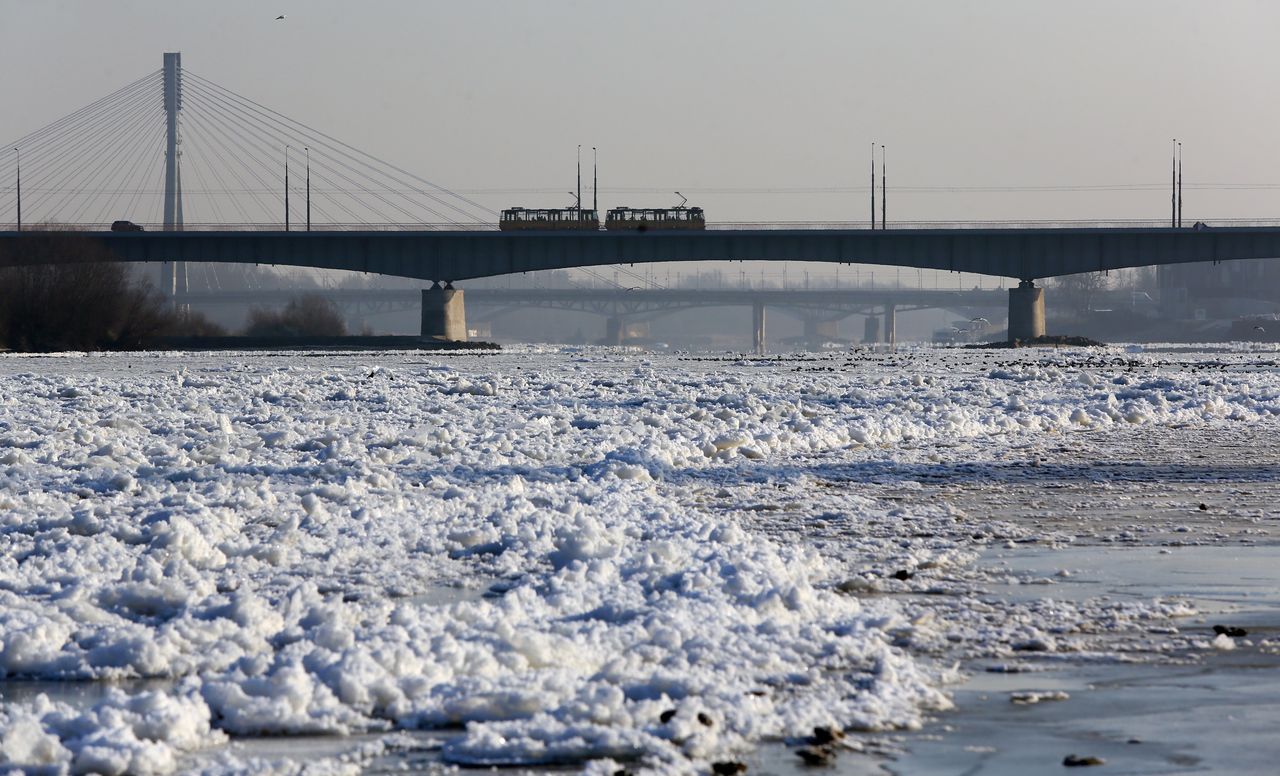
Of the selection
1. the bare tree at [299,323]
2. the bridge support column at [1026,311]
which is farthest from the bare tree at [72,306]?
the bridge support column at [1026,311]

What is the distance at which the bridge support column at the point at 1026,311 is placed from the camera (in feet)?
293

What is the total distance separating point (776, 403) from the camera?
2483cm

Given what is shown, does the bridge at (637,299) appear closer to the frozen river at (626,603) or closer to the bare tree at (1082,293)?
the bare tree at (1082,293)

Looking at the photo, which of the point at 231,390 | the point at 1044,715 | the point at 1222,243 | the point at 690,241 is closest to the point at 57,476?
the point at 1044,715

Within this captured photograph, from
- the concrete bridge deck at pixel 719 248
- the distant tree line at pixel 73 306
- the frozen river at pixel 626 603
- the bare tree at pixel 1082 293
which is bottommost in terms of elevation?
the frozen river at pixel 626 603

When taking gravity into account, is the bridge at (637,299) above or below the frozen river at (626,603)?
above

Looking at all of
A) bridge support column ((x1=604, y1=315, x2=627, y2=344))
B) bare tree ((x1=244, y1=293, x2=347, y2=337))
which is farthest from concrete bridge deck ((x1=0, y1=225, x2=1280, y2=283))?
bridge support column ((x1=604, y1=315, x2=627, y2=344))

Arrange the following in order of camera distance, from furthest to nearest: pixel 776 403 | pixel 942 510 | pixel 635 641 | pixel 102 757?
pixel 776 403 < pixel 942 510 < pixel 635 641 < pixel 102 757

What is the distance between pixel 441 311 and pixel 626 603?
270 ft

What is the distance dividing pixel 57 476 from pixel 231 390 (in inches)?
607

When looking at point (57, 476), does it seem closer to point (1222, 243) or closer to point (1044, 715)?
point (1044, 715)

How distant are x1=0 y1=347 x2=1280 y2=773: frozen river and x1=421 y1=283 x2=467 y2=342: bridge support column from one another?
71605 mm

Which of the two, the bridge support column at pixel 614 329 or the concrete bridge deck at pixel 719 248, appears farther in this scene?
the bridge support column at pixel 614 329

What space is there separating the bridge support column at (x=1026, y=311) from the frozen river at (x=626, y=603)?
73569mm
